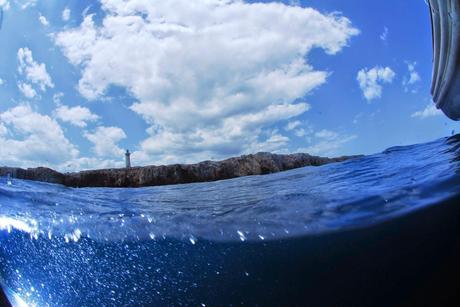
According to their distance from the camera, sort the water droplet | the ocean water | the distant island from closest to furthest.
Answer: the ocean water
the water droplet
the distant island

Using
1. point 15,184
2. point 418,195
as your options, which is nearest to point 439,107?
point 418,195

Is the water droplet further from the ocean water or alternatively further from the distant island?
the distant island

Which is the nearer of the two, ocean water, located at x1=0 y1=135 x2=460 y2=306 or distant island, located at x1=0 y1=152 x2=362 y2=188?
ocean water, located at x1=0 y1=135 x2=460 y2=306

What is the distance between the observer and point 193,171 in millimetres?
11930

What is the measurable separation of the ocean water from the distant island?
111 inches

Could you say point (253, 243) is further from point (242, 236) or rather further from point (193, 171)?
point (193, 171)

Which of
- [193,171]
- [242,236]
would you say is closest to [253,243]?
[242,236]

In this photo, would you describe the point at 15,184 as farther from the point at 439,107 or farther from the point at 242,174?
the point at 439,107

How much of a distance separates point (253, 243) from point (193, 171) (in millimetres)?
6144

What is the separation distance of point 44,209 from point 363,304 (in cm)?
727

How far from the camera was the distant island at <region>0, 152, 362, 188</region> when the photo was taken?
10.1 metres

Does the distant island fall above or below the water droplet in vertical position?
above

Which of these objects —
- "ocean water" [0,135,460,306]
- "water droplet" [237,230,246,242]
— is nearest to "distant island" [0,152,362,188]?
"ocean water" [0,135,460,306]

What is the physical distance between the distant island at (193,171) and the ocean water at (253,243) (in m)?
2.82
